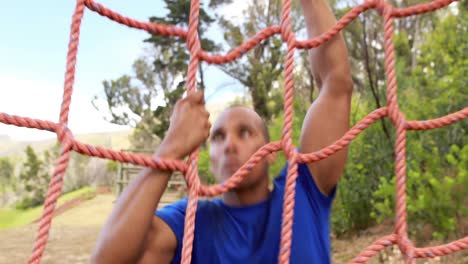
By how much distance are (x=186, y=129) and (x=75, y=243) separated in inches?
144

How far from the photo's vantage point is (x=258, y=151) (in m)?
0.66

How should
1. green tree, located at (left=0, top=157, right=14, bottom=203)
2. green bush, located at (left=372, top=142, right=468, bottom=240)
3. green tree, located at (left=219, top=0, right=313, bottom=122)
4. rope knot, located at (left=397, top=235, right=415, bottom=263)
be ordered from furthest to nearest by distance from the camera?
green tree, located at (left=0, top=157, right=14, bottom=203), green tree, located at (left=219, top=0, right=313, bottom=122), green bush, located at (left=372, top=142, right=468, bottom=240), rope knot, located at (left=397, top=235, right=415, bottom=263)

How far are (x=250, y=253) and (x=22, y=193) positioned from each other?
29.2 feet

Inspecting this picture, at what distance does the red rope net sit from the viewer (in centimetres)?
58

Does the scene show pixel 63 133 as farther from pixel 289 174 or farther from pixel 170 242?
pixel 289 174

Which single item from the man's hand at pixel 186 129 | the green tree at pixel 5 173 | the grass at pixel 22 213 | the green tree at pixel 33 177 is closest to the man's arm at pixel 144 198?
the man's hand at pixel 186 129

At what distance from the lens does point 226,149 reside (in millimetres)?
749

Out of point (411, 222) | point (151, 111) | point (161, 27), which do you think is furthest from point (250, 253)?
point (151, 111)

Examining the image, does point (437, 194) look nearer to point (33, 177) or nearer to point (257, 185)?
point (257, 185)

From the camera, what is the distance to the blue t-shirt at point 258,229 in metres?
0.67

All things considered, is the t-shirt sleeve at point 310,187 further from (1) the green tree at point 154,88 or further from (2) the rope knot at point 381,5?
(1) the green tree at point 154,88

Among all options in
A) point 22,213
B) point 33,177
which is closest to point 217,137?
point 22,213

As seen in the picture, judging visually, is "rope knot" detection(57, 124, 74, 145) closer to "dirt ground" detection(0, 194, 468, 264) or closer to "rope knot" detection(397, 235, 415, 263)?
"rope knot" detection(397, 235, 415, 263)

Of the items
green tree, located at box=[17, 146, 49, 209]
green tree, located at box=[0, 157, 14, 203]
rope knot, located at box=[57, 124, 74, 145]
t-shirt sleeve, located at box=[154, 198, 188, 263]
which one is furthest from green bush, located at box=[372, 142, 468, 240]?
green tree, located at box=[0, 157, 14, 203]
